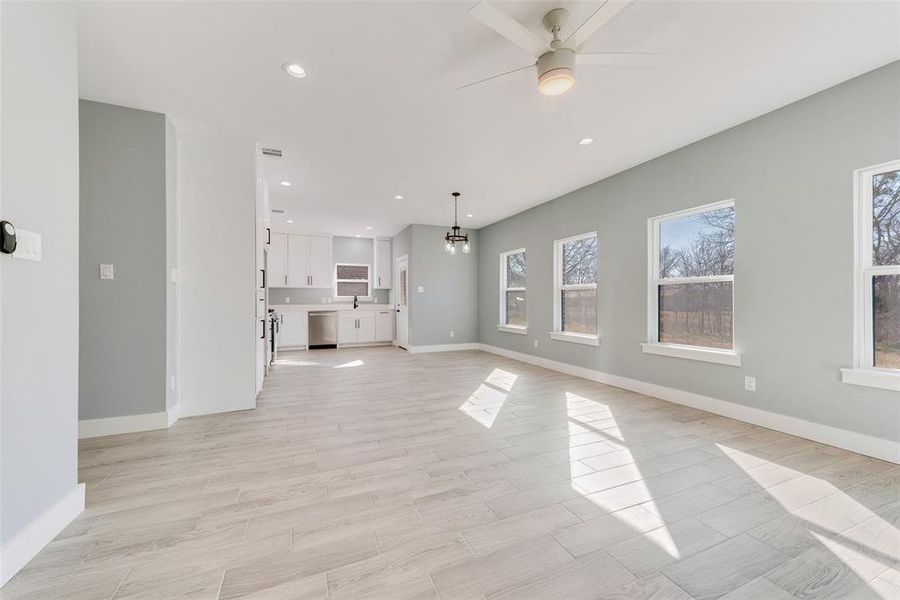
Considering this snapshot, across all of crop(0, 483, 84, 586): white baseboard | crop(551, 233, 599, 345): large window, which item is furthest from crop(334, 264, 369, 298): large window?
crop(0, 483, 84, 586): white baseboard

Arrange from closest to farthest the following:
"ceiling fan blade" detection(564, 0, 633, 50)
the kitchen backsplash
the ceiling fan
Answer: "ceiling fan blade" detection(564, 0, 633, 50) → the ceiling fan → the kitchen backsplash

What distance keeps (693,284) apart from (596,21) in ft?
9.50

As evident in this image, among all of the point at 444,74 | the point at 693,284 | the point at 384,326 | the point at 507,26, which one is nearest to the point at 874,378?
the point at 693,284

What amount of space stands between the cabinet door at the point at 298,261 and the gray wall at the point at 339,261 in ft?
1.49

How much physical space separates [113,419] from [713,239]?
5.54 metres

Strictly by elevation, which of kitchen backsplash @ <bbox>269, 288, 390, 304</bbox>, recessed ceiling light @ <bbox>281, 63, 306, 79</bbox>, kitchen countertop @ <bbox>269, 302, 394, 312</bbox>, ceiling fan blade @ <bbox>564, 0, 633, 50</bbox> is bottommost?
kitchen countertop @ <bbox>269, 302, 394, 312</bbox>

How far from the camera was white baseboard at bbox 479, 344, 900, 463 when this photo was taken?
2.29 metres

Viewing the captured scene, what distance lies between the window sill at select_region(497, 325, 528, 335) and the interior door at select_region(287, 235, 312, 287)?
461cm

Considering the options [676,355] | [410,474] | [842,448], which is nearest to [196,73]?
[410,474]

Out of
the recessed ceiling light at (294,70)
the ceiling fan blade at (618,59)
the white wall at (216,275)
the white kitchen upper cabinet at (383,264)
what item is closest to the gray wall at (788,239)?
the ceiling fan blade at (618,59)

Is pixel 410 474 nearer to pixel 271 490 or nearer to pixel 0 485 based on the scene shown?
pixel 271 490

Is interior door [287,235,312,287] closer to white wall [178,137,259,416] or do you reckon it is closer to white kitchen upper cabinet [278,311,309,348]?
white kitchen upper cabinet [278,311,309,348]

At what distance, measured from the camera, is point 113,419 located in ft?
8.93

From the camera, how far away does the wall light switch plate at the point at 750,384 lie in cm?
294
